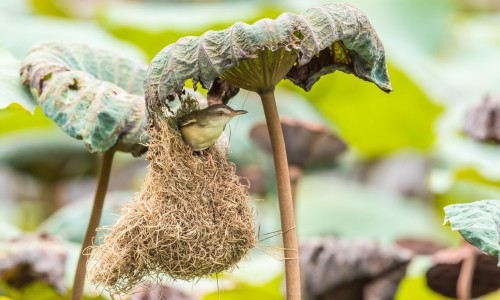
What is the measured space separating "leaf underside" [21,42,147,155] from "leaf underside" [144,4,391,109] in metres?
0.20

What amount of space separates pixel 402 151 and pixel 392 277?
2861 mm

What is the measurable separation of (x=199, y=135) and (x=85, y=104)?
0.26 metres

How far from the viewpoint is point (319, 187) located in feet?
15.6

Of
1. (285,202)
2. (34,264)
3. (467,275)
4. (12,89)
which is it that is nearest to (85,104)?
(12,89)

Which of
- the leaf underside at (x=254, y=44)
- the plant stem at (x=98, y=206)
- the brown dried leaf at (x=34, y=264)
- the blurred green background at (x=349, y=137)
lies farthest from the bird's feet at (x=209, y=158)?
the blurred green background at (x=349, y=137)

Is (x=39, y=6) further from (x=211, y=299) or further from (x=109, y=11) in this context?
(x=211, y=299)

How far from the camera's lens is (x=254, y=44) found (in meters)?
1.10

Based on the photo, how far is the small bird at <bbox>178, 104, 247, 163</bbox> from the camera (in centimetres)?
121

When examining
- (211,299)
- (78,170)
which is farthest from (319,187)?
(211,299)

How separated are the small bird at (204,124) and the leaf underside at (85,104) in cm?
12

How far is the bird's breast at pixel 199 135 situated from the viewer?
1.22 m

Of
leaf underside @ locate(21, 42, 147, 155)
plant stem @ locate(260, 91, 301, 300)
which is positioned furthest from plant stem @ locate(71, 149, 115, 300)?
plant stem @ locate(260, 91, 301, 300)

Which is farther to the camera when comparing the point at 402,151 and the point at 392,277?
the point at 402,151

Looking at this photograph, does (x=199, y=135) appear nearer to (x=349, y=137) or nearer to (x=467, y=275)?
(x=467, y=275)
